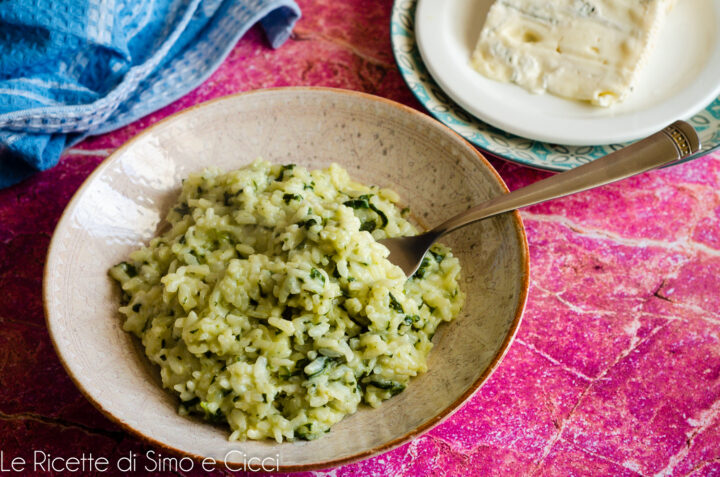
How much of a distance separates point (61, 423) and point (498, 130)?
2528 millimetres

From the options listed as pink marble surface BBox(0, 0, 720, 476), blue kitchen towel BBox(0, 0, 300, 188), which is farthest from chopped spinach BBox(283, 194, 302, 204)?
blue kitchen towel BBox(0, 0, 300, 188)

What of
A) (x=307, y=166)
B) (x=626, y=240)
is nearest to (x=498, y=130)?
(x=626, y=240)

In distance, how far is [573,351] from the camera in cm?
264

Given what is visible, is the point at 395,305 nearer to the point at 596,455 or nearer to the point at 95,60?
the point at 596,455

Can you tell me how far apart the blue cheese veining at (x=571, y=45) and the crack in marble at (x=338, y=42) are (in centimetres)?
59

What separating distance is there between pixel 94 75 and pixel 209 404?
221 cm

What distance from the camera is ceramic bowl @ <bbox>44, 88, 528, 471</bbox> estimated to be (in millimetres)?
2082

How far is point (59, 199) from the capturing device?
128 inches

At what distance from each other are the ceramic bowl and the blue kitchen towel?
72cm

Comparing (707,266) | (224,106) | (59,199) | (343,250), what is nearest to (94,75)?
(59,199)

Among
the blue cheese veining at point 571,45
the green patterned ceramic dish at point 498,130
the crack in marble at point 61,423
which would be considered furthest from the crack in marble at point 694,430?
the crack in marble at point 61,423

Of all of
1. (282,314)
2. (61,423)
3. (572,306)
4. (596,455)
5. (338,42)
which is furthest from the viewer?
(338,42)

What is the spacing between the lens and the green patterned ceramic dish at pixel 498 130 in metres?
3.13

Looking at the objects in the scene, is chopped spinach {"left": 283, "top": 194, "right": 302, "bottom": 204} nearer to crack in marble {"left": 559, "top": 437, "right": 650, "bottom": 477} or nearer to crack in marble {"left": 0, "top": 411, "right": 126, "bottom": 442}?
crack in marble {"left": 0, "top": 411, "right": 126, "bottom": 442}
